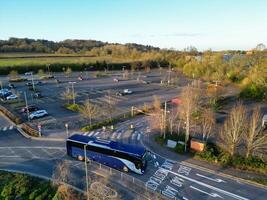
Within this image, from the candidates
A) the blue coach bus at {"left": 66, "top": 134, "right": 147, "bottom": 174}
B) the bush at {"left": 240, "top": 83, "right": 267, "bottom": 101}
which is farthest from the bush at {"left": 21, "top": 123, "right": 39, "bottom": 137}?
the bush at {"left": 240, "top": 83, "right": 267, "bottom": 101}

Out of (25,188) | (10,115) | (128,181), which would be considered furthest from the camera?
(10,115)

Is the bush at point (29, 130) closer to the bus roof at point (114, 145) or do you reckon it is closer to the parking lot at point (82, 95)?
the parking lot at point (82, 95)

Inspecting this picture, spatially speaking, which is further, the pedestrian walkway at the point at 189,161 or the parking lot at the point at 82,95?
the parking lot at the point at 82,95

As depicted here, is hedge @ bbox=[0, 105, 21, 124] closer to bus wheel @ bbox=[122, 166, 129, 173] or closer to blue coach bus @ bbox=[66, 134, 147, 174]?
blue coach bus @ bbox=[66, 134, 147, 174]

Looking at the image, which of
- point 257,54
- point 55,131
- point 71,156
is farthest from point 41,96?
point 257,54

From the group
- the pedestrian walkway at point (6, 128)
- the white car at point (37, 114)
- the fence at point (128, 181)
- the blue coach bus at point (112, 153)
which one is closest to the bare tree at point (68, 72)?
Result: the white car at point (37, 114)

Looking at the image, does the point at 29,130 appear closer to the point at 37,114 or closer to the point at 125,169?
the point at 37,114

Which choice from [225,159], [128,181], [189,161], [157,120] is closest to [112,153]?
[128,181]
